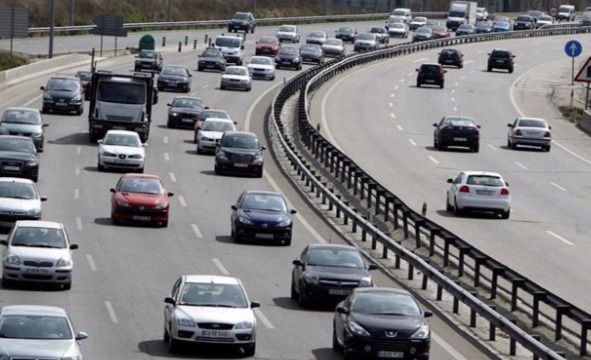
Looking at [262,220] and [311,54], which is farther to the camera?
[311,54]

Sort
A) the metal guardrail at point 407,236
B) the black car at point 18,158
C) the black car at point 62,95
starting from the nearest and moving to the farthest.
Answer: the metal guardrail at point 407,236
the black car at point 18,158
the black car at point 62,95

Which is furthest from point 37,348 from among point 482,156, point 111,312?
point 482,156

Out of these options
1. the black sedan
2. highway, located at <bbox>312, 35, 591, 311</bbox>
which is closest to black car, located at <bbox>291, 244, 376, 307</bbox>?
highway, located at <bbox>312, 35, 591, 311</bbox>

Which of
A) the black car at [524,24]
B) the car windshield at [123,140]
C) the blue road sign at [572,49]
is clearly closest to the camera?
the car windshield at [123,140]

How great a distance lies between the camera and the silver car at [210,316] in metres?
24.5

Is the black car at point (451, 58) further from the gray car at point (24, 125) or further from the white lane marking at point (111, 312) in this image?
the white lane marking at point (111, 312)

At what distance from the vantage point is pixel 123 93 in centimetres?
5928

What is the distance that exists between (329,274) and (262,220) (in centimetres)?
919

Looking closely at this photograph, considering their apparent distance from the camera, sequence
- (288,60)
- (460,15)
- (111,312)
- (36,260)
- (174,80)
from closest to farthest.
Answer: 1. (111,312)
2. (36,260)
3. (174,80)
4. (288,60)
5. (460,15)

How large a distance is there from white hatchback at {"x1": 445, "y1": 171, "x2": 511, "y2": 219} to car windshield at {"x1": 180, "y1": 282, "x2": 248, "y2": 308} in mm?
20797

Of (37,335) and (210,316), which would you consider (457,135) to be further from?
(37,335)

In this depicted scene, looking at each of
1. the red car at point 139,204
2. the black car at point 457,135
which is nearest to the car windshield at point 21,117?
the red car at point 139,204

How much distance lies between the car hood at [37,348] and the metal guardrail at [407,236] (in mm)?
6374

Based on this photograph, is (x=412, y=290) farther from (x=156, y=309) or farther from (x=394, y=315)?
(x=394, y=315)
